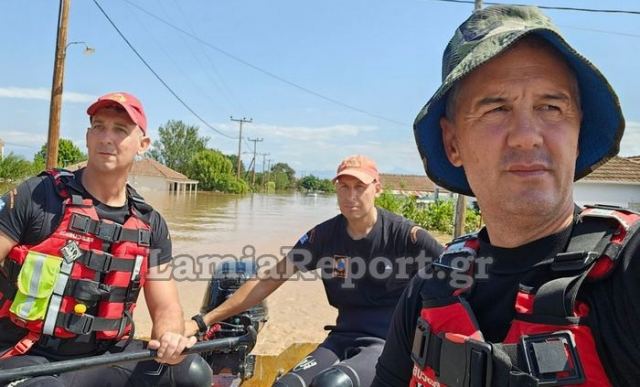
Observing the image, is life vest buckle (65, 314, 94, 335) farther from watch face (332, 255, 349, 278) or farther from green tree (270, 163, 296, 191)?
green tree (270, 163, 296, 191)

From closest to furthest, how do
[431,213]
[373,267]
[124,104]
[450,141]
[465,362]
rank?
[465,362] < [450,141] < [124,104] < [373,267] < [431,213]

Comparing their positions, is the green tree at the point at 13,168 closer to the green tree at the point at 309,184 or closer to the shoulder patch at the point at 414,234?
the shoulder patch at the point at 414,234

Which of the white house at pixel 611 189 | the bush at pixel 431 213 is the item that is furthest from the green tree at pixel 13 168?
the white house at pixel 611 189

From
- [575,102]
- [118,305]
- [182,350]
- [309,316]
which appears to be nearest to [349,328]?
[182,350]

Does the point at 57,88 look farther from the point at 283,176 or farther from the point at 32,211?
the point at 283,176

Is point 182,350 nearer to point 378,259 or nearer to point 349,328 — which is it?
point 349,328

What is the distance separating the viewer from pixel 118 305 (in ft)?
8.32

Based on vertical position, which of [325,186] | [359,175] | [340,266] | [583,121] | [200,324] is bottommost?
[200,324]

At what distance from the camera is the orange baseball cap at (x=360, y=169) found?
328 cm

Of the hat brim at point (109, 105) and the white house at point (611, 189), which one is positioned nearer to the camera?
the hat brim at point (109, 105)

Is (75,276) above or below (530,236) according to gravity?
below

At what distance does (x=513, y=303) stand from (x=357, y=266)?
2.24 m

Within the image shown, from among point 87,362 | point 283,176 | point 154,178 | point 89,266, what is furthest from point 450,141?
point 283,176

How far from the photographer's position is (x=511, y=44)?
3.41 feet
